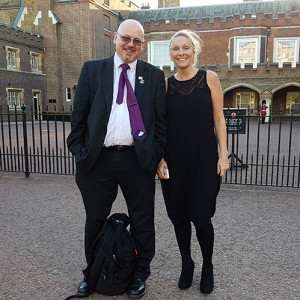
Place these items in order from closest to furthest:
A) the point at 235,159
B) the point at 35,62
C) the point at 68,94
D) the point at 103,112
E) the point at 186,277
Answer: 1. the point at 103,112
2. the point at 186,277
3. the point at 235,159
4. the point at 35,62
5. the point at 68,94

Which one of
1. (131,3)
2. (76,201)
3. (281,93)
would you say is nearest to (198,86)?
(76,201)

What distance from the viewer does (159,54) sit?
1176 inches

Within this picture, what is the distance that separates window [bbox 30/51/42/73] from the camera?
2649 cm

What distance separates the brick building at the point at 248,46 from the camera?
81.5 feet

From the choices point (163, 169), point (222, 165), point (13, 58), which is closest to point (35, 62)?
point (13, 58)

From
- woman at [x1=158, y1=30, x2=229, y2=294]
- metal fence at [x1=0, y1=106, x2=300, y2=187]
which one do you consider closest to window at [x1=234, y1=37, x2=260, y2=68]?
metal fence at [x1=0, y1=106, x2=300, y2=187]

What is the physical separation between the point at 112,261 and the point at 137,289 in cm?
30

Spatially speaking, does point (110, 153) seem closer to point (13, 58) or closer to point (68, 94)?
point (13, 58)

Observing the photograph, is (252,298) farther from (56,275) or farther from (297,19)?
(297,19)

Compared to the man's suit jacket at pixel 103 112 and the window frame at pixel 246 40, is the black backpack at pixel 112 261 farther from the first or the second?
the window frame at pixel 246 40

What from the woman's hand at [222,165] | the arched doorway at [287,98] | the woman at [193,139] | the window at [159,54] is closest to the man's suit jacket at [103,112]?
the woman at [193,139]

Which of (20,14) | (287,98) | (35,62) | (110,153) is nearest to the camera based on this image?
(110,153)

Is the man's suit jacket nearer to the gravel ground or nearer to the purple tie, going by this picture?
the purple tie

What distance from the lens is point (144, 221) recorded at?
2494 mm
